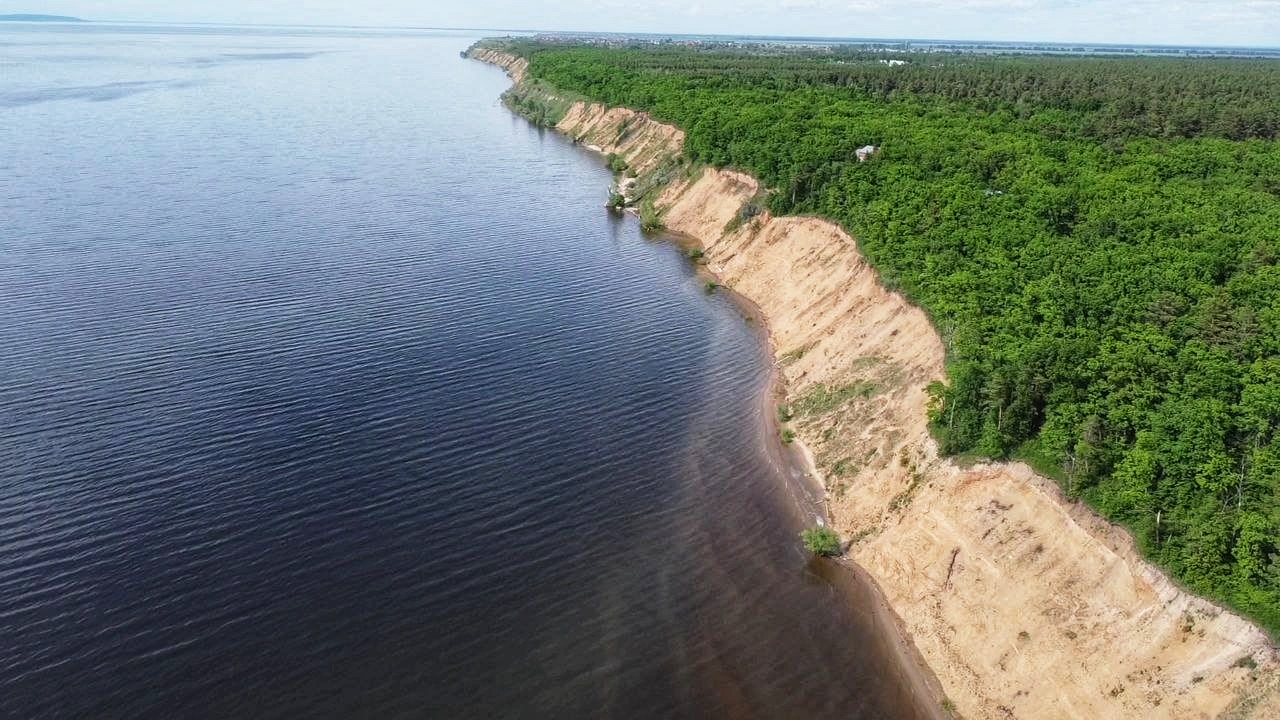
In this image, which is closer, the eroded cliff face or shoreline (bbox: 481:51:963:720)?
the eroded cliff face

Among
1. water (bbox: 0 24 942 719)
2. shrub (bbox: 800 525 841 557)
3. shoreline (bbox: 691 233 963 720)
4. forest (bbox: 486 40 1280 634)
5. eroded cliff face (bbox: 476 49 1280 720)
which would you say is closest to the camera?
eroded cliff face (bbox: 476 49 1280 720)

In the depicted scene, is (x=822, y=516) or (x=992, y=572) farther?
(x=822, y=516)

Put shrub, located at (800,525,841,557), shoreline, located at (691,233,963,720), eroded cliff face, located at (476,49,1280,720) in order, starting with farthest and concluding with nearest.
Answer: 1. shrub, located at (800,525,841,557)
2. shoreline, located at (691,233,963,720)
3. eroded cliff face, located at (476,49,1280,720)

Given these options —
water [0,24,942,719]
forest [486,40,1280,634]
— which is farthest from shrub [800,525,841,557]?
forest [486,40,1280,634]

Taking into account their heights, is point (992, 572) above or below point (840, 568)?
above

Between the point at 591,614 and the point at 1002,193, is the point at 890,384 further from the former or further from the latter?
the point at 1002,193

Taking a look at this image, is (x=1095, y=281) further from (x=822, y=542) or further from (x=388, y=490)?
(x=388, y=490)

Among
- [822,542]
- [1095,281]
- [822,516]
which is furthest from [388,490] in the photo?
[1095,281]

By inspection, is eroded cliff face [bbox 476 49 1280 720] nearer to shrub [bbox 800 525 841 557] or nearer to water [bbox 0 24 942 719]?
shrub [bbox 800 525 841 557]
